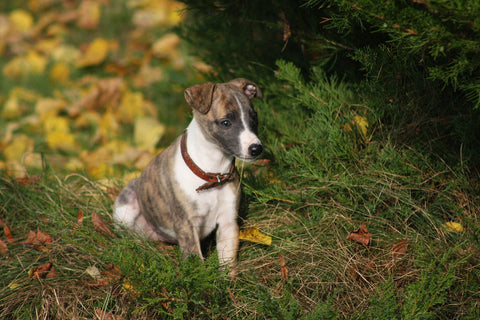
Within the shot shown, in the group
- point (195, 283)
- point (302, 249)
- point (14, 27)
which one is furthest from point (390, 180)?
point (14, 27)

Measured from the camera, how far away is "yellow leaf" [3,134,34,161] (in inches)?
199

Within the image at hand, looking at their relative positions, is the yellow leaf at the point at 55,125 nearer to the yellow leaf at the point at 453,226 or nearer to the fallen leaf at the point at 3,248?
the fallen leaf at the point at 3,248

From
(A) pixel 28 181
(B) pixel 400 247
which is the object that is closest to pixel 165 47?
(A) pixel 28 181

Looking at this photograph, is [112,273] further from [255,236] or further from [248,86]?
[248,86]

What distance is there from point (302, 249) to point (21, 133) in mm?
4077

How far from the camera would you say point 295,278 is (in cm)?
289

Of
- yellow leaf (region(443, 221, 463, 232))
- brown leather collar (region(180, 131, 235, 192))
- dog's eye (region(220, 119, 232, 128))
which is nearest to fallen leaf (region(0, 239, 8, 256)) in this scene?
brown leather collar (region(180, 131, 235, 192))

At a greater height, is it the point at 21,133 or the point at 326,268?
the point at 326,268

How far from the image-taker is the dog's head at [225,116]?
118 inches

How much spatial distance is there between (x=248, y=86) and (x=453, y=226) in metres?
1.59

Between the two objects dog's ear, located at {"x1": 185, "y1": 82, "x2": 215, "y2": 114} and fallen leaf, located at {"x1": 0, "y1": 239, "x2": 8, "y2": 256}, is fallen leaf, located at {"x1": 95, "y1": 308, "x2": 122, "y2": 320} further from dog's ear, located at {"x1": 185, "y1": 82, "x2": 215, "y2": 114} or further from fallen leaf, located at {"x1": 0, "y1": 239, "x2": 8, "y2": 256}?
dog's ear, located at {"x1": 185, "y1": 82, "x2": 215, "y2": 114}

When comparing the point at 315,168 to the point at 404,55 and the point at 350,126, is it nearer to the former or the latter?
the point at 350,126

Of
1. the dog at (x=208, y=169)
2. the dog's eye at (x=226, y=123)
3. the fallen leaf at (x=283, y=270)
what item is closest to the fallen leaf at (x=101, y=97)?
the dog at (x=208, y=169)

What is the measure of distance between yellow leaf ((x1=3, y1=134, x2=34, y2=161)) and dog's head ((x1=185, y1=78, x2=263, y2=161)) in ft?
8.66
